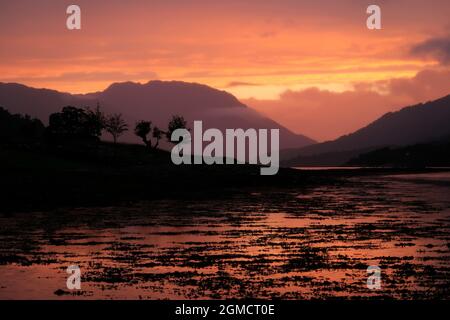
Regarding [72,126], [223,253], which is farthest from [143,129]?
[223,253]

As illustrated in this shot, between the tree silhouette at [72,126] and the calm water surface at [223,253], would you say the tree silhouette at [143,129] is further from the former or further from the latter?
the calm water surface at [223,253]

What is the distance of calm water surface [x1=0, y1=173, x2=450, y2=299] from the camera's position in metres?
28.8

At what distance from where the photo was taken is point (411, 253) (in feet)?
128

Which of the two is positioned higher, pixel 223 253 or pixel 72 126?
Result: pixel 72 126

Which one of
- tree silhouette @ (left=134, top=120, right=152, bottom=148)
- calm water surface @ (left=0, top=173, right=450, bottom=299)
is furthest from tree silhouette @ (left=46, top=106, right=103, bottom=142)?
calm water surface @ (left=0, top=173, right=450, bottom=299)

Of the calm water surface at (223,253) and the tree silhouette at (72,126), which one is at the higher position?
the tree silhouette at (72,126)

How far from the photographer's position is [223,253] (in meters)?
39.4

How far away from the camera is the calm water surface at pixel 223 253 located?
28.8 m

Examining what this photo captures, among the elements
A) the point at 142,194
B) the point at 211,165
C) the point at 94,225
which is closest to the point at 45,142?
the point at 211,165

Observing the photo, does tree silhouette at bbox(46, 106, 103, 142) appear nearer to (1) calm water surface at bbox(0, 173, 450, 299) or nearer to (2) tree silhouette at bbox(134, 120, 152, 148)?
(2) tree silhouette at bbox(134, 120, 152, 148)

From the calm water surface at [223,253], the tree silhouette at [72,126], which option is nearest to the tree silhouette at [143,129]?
the tree silhouette at [72,126]

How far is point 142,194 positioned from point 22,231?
45686 mm

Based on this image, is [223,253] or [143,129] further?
[143,129]

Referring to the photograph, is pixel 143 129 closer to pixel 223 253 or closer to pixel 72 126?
pixel 72 126
